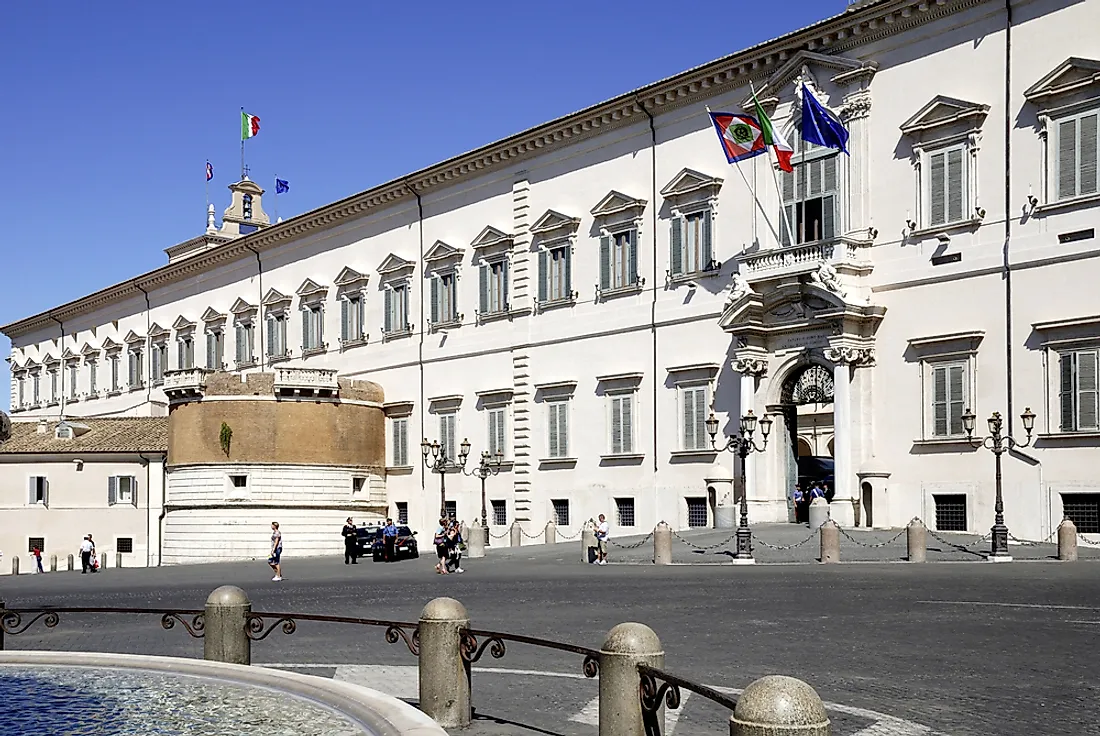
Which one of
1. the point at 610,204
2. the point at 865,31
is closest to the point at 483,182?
the point at 610,204

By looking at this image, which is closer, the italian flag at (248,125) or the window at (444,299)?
the window at (444,299)

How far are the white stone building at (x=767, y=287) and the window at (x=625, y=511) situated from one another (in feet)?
0.30

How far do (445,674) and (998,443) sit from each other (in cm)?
2086

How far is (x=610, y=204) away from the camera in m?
40.9

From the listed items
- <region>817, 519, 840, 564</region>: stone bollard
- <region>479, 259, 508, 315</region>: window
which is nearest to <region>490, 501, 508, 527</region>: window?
<region>479, 259, 508, 315</region>: window

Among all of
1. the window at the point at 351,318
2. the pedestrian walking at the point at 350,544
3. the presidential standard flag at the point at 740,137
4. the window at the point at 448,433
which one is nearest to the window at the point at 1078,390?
the presidential standard flag at the point at 740,137

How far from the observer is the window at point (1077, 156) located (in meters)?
29.1

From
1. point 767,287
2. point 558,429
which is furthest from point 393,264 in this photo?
point 767,287

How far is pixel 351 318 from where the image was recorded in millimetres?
53375

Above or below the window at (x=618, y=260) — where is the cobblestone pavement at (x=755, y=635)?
below

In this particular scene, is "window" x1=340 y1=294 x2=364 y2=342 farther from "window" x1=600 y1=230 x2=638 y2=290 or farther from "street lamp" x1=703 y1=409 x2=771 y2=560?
"street lamp" x1=703 y1=409 x2=771 y2=560

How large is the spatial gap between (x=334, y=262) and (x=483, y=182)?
10.2 m

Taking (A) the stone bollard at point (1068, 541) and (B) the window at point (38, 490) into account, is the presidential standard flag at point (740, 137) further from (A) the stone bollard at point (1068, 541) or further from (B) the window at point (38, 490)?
(B) the window at point (38, 490)

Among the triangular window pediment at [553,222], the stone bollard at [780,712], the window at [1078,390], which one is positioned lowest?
the stone bollard at [780,712]
